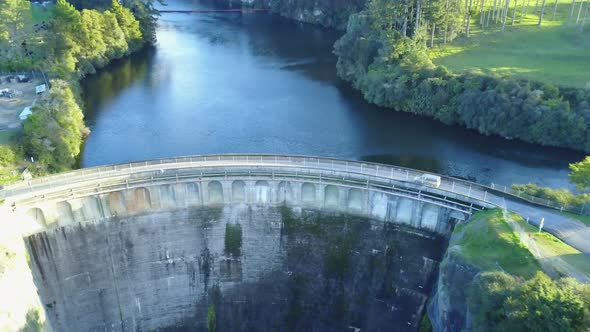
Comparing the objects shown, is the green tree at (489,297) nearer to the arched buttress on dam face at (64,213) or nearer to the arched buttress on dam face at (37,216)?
the arched buttress on dam face at (64,213)

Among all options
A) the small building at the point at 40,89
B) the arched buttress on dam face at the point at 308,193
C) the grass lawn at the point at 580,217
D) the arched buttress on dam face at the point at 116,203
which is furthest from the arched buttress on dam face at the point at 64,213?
the small building at the point at 40,89

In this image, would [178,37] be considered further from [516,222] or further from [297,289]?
[516,222]

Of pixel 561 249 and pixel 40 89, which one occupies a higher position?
pixel 40 89

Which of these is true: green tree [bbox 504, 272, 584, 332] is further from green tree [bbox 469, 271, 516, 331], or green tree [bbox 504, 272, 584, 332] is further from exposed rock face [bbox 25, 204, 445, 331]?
exposed rock face [bbox 25, 204, 445, 331]

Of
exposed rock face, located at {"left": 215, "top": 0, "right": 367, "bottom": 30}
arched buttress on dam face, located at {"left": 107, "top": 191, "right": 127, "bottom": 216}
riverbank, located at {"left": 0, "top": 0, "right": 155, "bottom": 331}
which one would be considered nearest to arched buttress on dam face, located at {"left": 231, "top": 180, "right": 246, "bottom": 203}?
arched buttress on dam face, located at {"left": 107, "top": 191, "right": 127, "bottom": 216}

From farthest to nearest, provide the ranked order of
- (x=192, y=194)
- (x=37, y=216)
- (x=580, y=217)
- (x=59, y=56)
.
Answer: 1. (x=59, y=56)
2. (x=192, y=194)
3. (x=37, y=216)
4. (x=580, y=217)

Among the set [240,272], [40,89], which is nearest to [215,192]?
[240,272]

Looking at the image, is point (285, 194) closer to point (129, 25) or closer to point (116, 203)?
point (116, 203)
